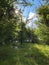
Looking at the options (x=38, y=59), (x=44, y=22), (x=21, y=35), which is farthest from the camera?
(x=21, y=35)

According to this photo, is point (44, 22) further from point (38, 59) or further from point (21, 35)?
point (21, 35)

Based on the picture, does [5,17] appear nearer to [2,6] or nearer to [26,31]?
[2,6]

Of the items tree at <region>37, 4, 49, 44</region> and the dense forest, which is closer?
the dense forest

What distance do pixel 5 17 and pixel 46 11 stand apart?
8.44 m

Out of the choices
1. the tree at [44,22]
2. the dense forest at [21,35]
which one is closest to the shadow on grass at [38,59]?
the dense forest at [21,35]

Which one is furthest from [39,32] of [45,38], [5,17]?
[5,17]

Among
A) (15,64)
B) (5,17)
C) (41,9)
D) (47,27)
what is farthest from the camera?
(41,9)

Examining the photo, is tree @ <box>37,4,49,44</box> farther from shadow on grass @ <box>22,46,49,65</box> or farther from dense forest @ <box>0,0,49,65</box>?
shadow on grass @ <box>22,46,49,65</box>

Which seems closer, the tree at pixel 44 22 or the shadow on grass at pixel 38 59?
the shadow on grass at pixel 38 59

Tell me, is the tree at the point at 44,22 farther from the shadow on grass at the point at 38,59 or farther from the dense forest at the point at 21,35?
the shadow on grass at the point at 38,59

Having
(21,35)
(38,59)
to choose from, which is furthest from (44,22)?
(21,35)

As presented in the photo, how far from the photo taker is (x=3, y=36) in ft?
36.7

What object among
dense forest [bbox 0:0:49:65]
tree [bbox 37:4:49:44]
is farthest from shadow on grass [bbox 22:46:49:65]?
tree [bbox 37:4:49:44]

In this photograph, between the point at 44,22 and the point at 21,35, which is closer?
the point at 44,22
